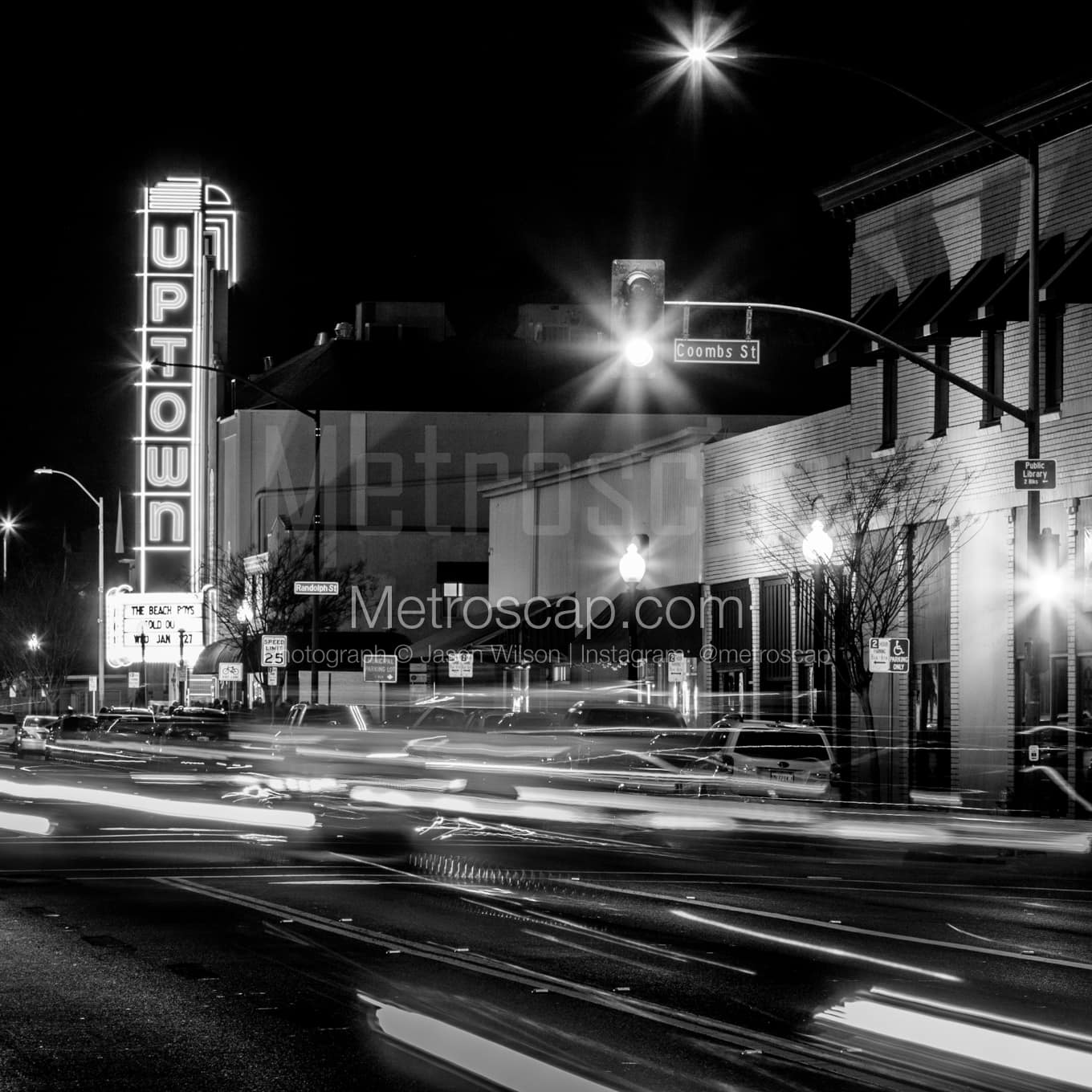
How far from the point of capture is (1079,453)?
2906 cm

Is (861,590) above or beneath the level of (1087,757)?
above

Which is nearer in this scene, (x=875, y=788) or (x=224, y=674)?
(x=875, y=788)

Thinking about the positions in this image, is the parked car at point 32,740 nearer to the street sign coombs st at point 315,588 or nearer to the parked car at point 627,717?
the street sign coombs st at point 315,588

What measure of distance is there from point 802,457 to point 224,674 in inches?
893

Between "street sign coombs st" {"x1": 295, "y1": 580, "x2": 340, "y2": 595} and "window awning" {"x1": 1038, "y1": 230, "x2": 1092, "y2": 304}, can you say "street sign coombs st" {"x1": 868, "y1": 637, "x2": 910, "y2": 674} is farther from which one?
"street sign coombs st" {"x1": 295, "y1": 580, "x2": 340, "y2": 595}

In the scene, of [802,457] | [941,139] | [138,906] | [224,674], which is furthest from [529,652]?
[138,906]

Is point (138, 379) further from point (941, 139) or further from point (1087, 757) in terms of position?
point (1087, 757)

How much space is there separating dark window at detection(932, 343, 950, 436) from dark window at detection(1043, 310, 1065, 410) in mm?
2980

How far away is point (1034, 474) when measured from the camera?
22719 mm

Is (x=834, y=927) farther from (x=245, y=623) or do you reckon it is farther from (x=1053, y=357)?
(x=245, y=623)

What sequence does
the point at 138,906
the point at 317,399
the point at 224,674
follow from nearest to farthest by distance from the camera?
the point at 138,906
the point at 224,674
the point at 317,399

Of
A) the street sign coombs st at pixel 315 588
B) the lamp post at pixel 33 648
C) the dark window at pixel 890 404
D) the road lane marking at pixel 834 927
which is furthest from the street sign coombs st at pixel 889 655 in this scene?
the lamp post at pixel 33 648

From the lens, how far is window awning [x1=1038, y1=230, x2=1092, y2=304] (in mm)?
27703

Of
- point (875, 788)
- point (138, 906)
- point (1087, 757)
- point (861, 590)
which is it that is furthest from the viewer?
point (861, 590)
